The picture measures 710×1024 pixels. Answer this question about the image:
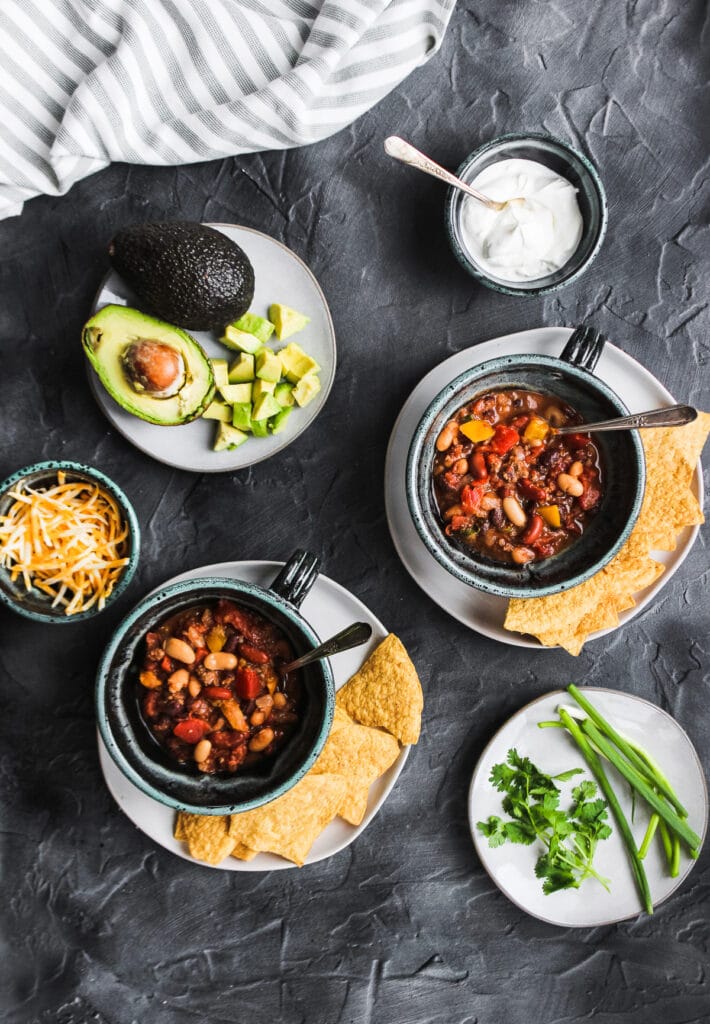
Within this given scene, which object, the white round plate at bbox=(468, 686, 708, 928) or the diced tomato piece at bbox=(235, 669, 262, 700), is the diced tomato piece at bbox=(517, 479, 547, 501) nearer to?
the white round plate at bbox=(468, 686, 708, 928)

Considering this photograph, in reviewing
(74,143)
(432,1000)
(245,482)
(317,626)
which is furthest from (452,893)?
(74,143)

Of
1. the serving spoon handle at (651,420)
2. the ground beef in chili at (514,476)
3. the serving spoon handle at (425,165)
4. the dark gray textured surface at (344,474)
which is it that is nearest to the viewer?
the serving spoon handle at (651,420)

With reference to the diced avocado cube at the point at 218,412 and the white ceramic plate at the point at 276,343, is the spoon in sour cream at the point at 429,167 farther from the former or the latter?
the diced avocado cube at the point at 218,412

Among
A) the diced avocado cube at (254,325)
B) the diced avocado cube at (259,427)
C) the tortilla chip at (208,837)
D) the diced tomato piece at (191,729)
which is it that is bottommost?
the tortilla chip at (208,837)

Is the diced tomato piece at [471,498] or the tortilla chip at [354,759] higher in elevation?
the diced tomato piece at [471,498]

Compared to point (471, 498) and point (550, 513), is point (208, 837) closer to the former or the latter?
point (471, 498)

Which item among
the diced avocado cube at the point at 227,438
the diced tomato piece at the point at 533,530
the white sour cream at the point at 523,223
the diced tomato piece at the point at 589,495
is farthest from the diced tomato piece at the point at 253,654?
the white sour cream at the point at 523,223

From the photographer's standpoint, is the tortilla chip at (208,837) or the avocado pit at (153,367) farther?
the tortilla chip at (208,837)

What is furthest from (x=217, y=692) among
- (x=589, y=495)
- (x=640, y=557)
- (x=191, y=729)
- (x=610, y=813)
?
(x=610, y=813)
